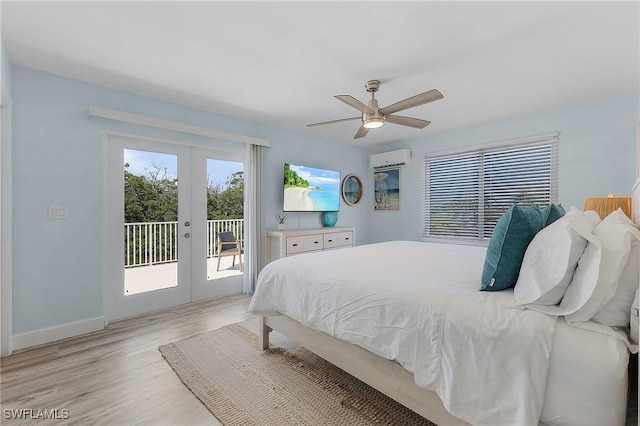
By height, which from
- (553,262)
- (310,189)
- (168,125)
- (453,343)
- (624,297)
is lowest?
(453,343)

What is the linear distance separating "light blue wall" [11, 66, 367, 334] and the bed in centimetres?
210

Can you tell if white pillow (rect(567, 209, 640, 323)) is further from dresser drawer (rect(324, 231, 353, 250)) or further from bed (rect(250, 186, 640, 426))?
dresser drawer (rect(324, 231, 353, 250))

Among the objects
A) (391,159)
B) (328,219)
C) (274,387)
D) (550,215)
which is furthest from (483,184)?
(274,387)

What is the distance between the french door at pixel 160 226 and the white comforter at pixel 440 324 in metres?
1.91

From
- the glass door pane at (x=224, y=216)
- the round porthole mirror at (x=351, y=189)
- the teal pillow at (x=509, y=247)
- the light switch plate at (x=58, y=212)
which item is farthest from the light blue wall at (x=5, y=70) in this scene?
the round porthole mirror at (x=351, y=189)

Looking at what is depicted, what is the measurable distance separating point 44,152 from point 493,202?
5.26m

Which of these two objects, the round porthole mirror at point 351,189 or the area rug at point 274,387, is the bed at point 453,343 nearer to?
the area rug at point 274,387

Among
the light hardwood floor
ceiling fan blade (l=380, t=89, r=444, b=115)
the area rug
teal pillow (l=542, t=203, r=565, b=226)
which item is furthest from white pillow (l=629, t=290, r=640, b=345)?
the light hardwood floor

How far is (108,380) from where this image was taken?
6.48 ft

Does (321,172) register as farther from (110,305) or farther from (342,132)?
(110,305)

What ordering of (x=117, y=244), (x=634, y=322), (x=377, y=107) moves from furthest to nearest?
1. (x=117, y=244)
2. (x=377, y=107)
3. (x=634, y=322)

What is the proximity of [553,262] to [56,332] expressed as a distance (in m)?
3.78

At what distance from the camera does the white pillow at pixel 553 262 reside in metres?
1.08

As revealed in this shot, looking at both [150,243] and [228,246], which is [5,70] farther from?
[228,246]
